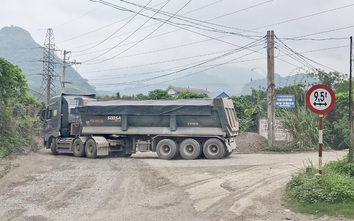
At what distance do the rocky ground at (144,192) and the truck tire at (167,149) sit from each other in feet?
11.7

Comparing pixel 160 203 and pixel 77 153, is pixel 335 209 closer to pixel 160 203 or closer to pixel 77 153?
pixel 160 203

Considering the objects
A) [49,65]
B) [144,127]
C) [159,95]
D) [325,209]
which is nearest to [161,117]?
[144,127]

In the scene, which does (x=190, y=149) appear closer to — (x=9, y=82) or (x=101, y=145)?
(x=101, y=145)

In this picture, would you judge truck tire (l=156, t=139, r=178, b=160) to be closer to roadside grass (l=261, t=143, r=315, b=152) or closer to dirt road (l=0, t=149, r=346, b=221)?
dirt road (l=0, t=149, r=346, b=221)

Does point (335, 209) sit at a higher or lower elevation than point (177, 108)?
lower

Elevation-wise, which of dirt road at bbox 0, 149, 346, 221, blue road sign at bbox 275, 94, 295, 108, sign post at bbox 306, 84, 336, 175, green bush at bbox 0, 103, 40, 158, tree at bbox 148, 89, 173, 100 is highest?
tree at bbox 148, 89, 173, 100

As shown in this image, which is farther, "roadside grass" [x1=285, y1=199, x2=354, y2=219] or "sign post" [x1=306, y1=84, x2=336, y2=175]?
"sign post" [x1=306, y1=84, x2=336, y2=175]

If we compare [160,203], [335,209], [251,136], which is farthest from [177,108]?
[335,209]

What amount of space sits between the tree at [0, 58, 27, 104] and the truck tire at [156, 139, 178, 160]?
7.74 m

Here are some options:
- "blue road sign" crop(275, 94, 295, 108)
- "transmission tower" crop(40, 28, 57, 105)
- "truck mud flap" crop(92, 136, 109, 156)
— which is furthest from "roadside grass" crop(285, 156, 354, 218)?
"transmission tower" crop(40, 28, 57, 105)

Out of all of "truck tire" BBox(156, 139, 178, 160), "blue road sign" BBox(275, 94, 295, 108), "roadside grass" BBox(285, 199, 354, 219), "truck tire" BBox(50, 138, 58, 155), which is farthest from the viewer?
"blue road sign" BBox(275, 94, 295, 108)

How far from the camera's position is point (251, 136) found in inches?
1094

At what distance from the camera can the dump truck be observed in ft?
68.7

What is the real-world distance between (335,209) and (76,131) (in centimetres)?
1675
